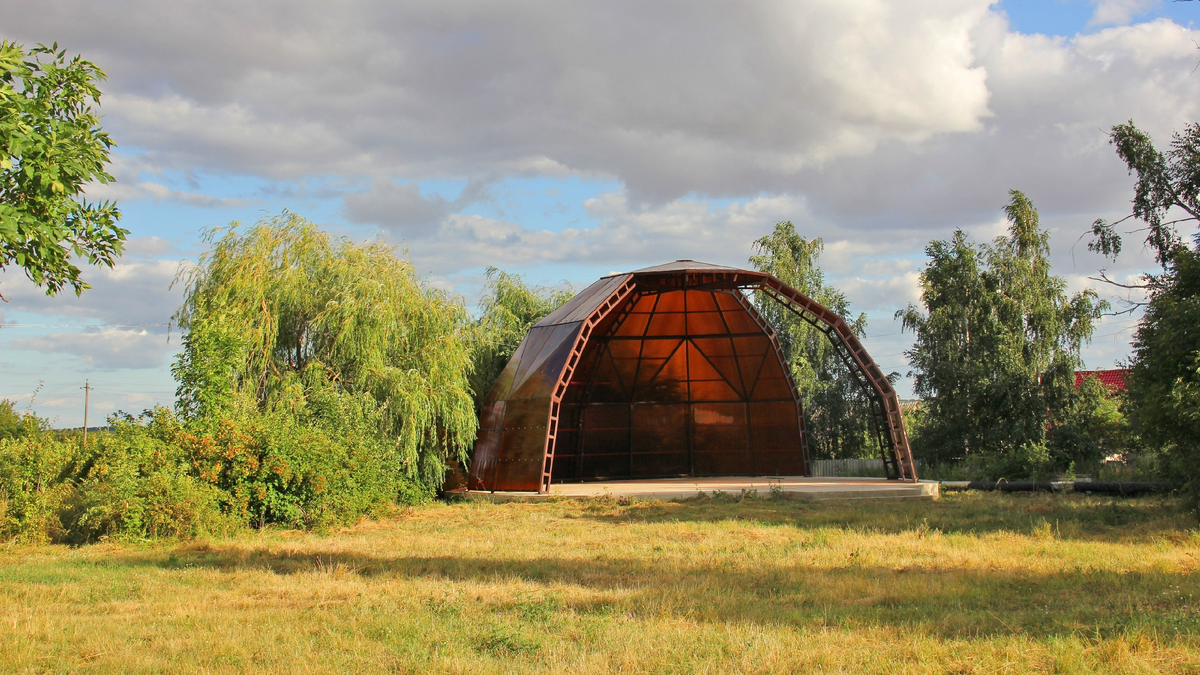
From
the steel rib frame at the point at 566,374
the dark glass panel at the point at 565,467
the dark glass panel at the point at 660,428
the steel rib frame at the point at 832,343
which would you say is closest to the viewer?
the steel rib frame at the point at 566,374

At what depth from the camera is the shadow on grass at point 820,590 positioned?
7.58m

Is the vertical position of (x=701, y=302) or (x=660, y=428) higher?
(x=701, y=302)

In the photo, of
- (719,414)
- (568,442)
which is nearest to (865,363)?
(719,414)

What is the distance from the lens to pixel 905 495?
2028cm

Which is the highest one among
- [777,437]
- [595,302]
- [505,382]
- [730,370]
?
[595,302]

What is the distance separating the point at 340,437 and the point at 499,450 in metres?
6.20

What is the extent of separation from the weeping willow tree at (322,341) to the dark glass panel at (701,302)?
9.53m

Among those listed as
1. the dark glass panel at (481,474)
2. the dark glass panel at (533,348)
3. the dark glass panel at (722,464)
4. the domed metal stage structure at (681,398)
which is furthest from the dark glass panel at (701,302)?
the dark glass panel at (481,474)

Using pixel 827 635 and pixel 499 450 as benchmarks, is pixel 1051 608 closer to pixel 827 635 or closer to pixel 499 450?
pixel 827 635

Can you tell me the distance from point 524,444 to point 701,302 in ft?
29.3

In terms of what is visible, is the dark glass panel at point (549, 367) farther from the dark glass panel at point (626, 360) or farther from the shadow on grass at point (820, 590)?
the shadow on grass at point (820, 590)

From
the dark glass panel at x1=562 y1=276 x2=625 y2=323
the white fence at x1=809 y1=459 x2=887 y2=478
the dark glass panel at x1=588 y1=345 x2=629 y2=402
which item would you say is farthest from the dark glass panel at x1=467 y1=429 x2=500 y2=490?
the white fence at x1=809 y1=459 x2=887 y2=478

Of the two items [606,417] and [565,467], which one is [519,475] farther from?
[606,417]

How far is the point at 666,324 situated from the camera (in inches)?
1101
